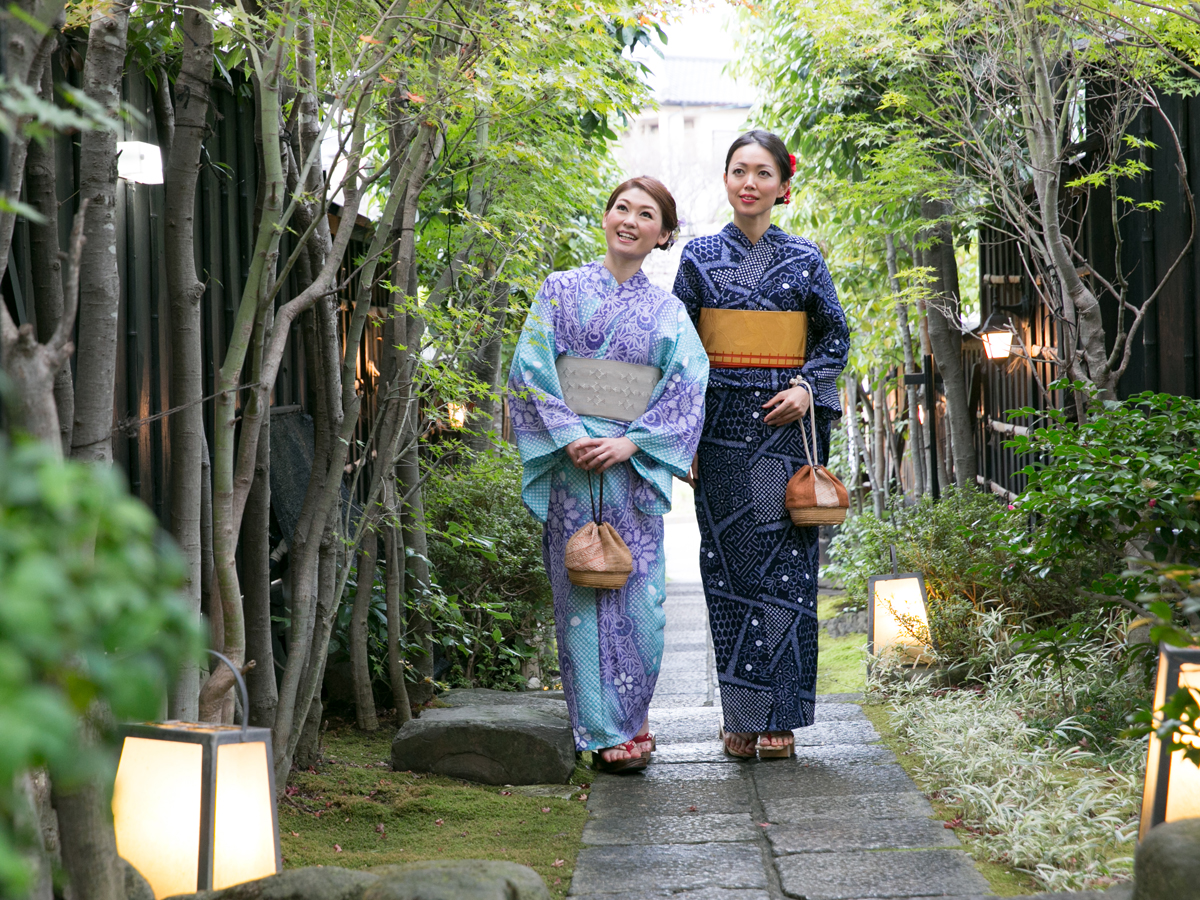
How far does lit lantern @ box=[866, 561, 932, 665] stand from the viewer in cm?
491

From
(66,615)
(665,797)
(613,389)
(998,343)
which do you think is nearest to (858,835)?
(665,797)

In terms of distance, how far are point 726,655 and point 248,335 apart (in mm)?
2089

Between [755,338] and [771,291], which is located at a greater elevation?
[771,291]

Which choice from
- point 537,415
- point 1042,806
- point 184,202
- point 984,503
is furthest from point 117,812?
point 984,503

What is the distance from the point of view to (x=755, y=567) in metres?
3.82

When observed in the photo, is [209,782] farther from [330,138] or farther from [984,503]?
[984,503]

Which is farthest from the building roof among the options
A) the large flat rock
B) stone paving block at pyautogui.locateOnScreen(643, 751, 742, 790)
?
the large flat rock

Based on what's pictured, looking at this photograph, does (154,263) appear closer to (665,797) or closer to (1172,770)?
(665,797)

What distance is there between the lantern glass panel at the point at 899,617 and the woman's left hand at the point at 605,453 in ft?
6.70

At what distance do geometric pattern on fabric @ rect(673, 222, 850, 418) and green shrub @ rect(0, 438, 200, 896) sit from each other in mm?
3124

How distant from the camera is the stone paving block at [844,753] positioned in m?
3.57

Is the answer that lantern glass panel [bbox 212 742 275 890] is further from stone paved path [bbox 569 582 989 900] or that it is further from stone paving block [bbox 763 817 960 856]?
stone paving block [bbox 763 817 960 856]

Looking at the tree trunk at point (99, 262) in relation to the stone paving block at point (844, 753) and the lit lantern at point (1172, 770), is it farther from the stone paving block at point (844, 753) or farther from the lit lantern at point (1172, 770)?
the stone paving block at point (844, 753)

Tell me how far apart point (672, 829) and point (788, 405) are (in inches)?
60.8
